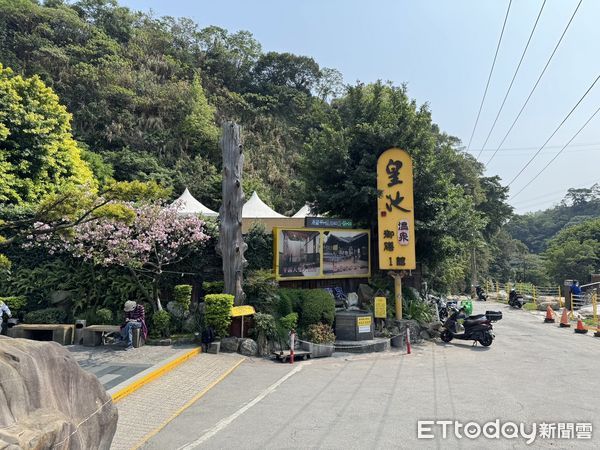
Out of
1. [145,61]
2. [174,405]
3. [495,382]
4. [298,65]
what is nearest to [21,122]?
[174,405]

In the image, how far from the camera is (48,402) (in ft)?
13.1

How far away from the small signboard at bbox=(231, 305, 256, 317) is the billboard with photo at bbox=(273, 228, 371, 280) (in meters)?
1.88

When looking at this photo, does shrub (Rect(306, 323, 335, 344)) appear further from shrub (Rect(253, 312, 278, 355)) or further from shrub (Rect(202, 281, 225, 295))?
shrub (Rect(202, 281, 225, 295))

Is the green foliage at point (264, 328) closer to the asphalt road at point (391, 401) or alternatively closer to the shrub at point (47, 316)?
the asphalt road at point (391, 401)

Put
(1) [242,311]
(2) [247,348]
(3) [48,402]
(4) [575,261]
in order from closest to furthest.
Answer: (3) [48,402], (2) [247,348], (1) [242,311], (4) [575,261]

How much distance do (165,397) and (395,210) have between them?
32.1ft

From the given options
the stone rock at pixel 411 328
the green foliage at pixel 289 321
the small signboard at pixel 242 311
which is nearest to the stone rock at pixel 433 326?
the stone rock at pixel 411 328

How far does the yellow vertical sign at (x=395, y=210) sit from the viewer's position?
14609mm

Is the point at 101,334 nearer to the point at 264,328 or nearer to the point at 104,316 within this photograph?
the point at 104,316

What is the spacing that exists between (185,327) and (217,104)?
40.3m

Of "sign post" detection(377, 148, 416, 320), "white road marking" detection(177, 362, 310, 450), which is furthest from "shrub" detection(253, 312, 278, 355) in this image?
"sign post" detection(377, 148, 416, 320)

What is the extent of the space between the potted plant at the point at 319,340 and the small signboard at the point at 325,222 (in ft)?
11.9

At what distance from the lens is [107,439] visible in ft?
16.0

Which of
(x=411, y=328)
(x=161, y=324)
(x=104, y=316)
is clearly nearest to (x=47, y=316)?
(x=104, y=316)
